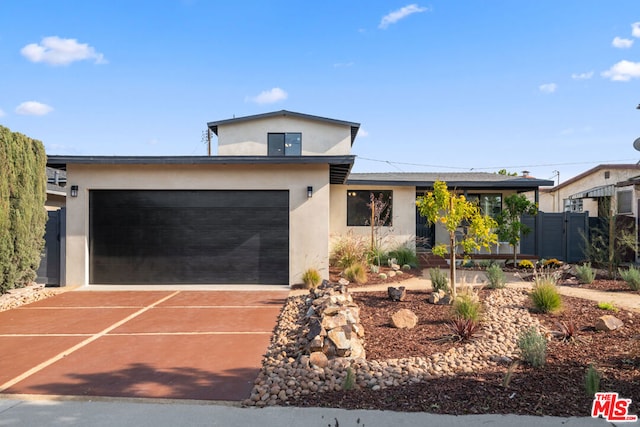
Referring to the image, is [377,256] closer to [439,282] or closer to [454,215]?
[439,282]

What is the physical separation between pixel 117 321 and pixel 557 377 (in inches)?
251

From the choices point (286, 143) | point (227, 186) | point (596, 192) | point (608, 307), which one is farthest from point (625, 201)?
point (227, 186)

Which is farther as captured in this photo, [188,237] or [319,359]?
[188,237]

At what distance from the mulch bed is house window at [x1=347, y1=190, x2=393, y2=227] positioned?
371 inches

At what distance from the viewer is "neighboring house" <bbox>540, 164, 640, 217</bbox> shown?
44.1 feet

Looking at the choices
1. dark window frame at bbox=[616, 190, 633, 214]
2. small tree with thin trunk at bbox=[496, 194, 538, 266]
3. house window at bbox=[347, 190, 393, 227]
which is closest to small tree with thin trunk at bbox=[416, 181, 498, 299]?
small tree with thin trunk at bbox=[496, 194, 538, 266]

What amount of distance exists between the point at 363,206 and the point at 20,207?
10.6 meters

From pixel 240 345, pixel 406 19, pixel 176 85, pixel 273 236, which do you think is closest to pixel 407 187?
pixel 406 19

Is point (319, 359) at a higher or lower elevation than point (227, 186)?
lower

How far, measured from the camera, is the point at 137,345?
520 centimetres

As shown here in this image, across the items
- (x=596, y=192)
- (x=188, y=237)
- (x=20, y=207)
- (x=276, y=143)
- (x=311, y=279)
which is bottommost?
(x=311, y=279)

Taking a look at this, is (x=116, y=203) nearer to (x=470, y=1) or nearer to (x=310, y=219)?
(x=310, y=219)

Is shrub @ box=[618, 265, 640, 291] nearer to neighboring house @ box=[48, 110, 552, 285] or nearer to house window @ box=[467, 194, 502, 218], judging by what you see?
neighboring house @ box=[48, 110, 552, 285]

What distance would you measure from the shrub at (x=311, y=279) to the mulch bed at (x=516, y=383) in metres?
4.00
